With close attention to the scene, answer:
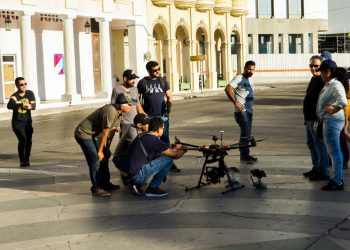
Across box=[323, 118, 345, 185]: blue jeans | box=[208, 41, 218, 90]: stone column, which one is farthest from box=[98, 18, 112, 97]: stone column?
box=[323, 118, 345, 185]: blue jeans

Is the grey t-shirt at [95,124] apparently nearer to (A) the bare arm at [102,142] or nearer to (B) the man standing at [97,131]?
(B) the man standing at [97,131]

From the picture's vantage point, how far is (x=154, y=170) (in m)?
9.01

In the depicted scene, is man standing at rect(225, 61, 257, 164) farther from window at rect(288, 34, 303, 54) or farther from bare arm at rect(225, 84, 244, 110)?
window at rect(288, 34, 303, 54)

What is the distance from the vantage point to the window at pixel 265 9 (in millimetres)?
68500

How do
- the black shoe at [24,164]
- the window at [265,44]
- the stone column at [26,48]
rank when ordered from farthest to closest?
the window at [265,44] → the stone column at [26,48] → the black shoe at [24,164]

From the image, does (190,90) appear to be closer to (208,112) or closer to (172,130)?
(208,112)

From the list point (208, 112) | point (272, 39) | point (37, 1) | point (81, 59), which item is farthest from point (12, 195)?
point (272, 39)

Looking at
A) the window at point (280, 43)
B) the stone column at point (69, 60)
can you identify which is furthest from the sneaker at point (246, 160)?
the window at point (280, 43)

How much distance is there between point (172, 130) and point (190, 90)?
2498cm

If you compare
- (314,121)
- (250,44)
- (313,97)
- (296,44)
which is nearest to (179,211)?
(314,121)

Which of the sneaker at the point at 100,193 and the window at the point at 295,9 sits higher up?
the window at the point at 295,9

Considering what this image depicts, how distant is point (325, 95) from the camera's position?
903 cm

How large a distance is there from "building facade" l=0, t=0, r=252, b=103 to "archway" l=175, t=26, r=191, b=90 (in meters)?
0.06

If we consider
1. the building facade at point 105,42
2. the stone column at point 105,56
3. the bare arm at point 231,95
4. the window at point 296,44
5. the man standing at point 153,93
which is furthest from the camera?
the window at point 296,44
